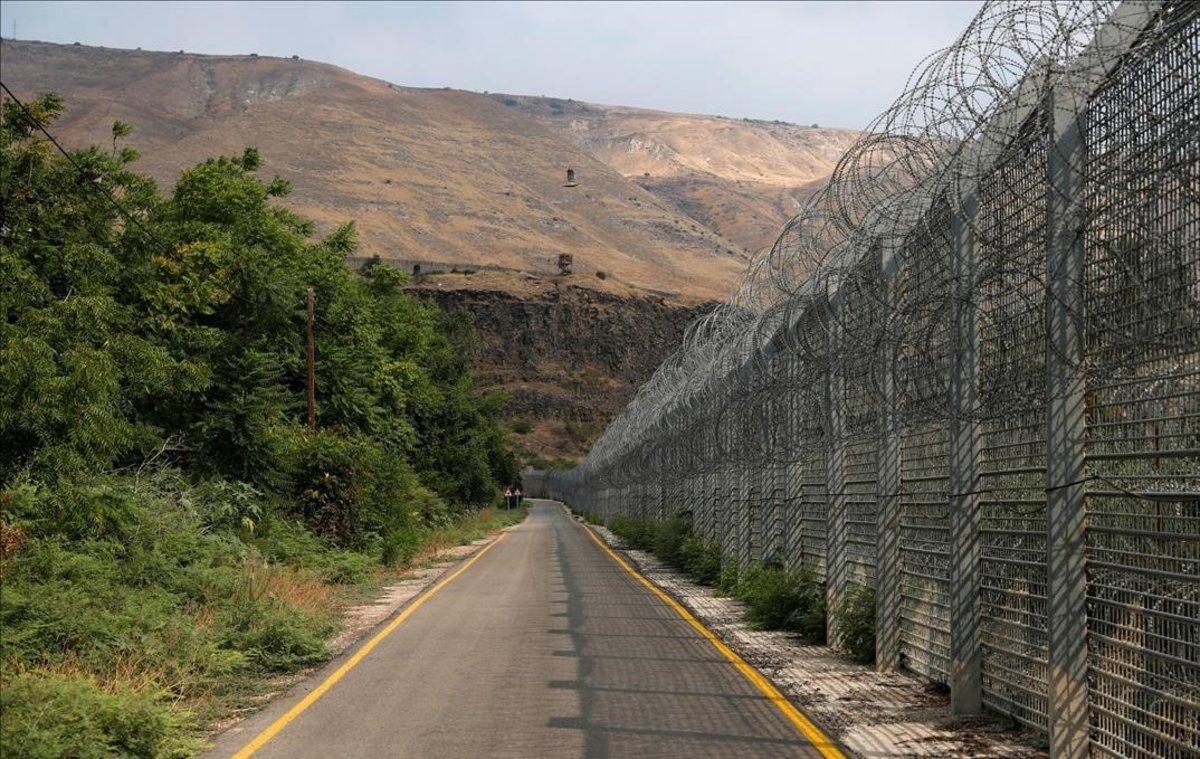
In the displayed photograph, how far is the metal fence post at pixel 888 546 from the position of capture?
13.3m

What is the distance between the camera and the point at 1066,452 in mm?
8406

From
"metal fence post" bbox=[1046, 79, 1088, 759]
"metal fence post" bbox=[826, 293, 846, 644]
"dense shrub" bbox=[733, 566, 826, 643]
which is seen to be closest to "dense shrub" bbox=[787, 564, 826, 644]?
"dense shrub" bbox=[733, 566, 826, 643]

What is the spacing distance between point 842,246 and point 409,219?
160873mm

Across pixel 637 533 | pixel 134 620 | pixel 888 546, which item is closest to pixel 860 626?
pixel 888 546

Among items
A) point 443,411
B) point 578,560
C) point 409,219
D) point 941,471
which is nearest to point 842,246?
point 941,471

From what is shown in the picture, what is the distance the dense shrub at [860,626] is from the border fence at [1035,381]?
1.18 ft

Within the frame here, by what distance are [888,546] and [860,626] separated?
1071 millimetres

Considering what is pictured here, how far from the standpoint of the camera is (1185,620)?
6945 mm

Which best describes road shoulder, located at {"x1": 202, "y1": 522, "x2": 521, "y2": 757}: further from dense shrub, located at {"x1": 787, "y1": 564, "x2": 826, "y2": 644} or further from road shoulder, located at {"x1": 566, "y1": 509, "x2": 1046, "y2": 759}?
dense shrub, located at {"x1": 787, "y1": 564, "x2": 826, "y2": 644}

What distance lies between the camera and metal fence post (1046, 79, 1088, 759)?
8266mm

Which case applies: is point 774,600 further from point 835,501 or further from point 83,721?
point 83,721

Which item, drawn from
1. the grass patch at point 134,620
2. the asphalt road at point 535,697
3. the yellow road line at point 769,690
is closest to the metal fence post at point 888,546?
the yellow road line at point 769,690

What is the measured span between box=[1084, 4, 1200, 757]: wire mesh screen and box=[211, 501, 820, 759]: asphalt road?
240cm

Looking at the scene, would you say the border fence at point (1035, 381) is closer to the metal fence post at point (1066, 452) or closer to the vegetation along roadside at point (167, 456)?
the metal fence post at point (1066, 452)
